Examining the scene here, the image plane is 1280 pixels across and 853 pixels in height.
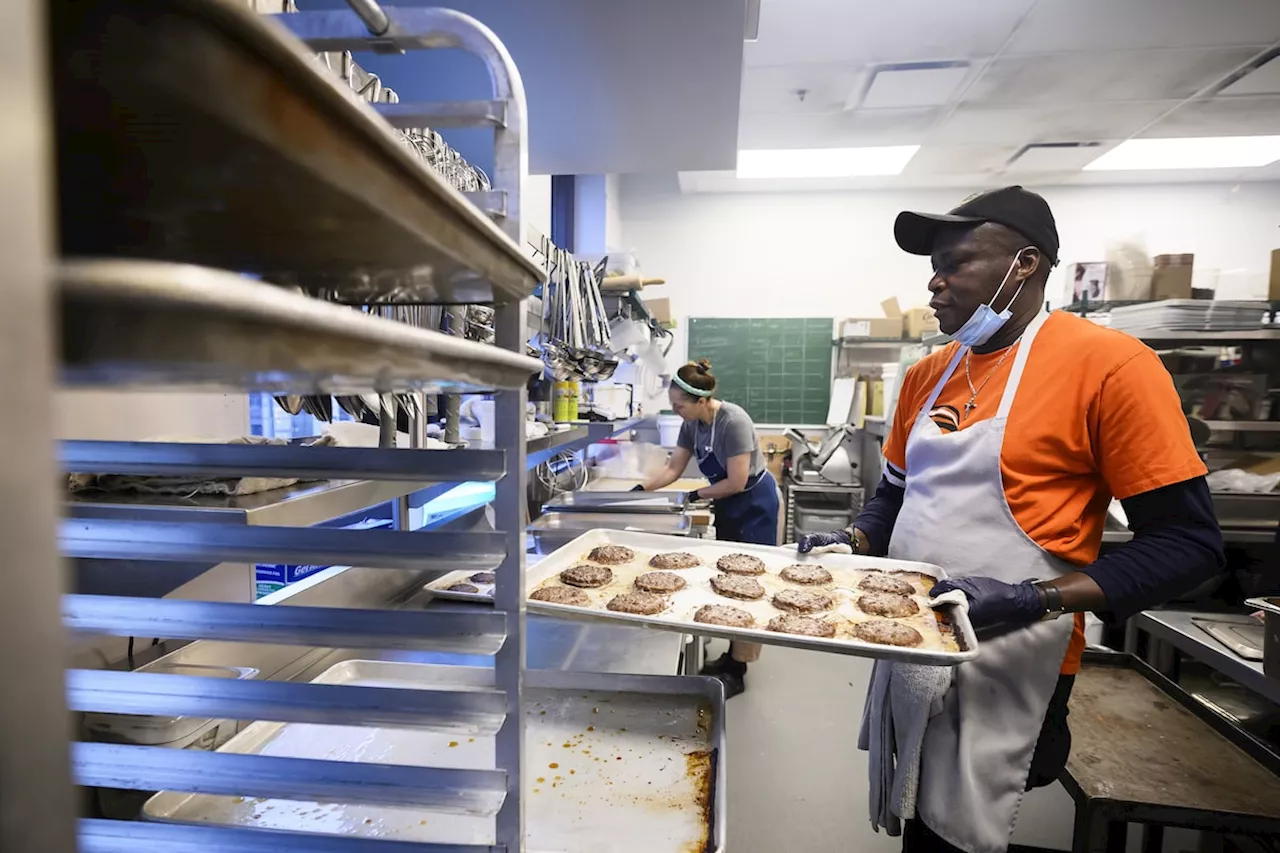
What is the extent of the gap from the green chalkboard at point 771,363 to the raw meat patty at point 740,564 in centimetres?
413

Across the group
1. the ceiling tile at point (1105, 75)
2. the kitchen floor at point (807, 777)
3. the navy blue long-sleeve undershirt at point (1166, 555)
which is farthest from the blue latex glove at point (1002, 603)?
the ceiling tile at point (1105, 75)

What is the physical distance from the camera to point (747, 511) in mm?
3551

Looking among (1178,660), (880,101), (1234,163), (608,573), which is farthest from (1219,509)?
(1234,163)

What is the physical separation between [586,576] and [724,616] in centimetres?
42

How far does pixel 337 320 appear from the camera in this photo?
305mm

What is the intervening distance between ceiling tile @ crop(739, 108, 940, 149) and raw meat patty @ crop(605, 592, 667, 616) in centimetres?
372

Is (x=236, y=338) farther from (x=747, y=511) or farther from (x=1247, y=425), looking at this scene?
(x=1247, y=425)

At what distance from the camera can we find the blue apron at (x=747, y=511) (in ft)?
11.6

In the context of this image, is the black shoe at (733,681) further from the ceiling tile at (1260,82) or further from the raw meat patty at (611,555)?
→ the ceiling tile at (1260,82)

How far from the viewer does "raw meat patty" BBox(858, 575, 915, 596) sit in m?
1.62

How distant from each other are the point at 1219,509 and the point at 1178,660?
1.11 m

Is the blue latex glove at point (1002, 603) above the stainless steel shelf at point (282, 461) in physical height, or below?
below

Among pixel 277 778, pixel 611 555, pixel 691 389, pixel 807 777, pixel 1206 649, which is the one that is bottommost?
pixel 807 777

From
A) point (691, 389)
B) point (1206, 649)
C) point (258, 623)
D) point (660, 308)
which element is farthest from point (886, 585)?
point (660, 308)
